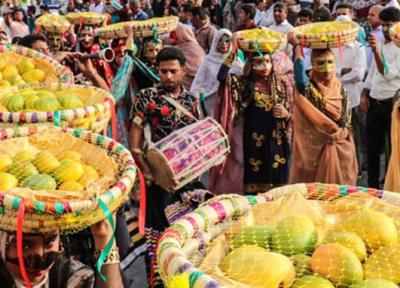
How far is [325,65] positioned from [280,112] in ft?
1.84

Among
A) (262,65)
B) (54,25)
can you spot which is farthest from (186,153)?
(54,25)

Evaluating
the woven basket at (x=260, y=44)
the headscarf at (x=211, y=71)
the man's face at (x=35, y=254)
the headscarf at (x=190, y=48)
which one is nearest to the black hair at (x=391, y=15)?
the headscarf at (x=211, y=71)

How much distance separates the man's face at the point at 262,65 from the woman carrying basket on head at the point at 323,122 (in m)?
0.26

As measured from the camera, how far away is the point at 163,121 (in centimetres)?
416

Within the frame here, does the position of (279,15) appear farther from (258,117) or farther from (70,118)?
(70,118)

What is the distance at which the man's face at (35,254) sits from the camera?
6.75 feet

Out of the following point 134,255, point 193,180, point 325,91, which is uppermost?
point 325,91

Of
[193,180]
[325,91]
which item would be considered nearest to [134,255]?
[193,180]

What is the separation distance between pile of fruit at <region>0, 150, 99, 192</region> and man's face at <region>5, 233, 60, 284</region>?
158 millimetres

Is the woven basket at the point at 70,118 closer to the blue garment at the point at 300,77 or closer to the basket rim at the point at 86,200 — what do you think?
the basket rim at the point at 86,200

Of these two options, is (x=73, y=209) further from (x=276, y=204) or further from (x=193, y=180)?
(x=193, y=180)

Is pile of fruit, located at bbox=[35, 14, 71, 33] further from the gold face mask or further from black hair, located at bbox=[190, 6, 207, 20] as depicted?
the gold face mask

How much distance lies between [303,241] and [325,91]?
287 cm

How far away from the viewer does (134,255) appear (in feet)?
14.0
